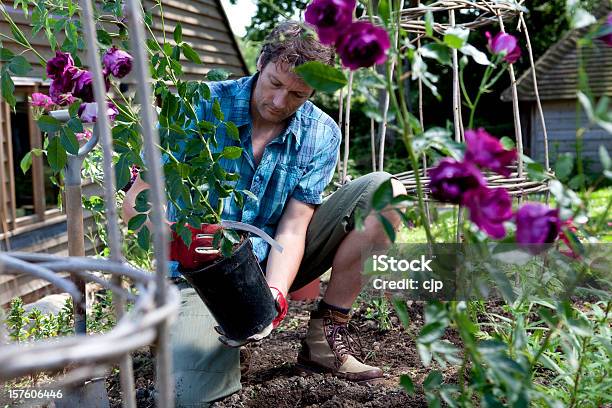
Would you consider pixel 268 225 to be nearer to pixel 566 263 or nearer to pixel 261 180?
pixel 261 180

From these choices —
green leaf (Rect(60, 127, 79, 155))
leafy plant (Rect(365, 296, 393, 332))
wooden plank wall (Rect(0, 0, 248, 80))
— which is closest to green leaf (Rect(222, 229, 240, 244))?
green leaf (Rect(60, 127, 79, 155))

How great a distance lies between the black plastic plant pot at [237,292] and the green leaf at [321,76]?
2.36 feet

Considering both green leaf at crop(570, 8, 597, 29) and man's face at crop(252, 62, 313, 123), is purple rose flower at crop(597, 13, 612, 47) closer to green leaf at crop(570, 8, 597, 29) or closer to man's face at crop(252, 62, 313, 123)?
green leaf at crop(570, 8, 597, 29)

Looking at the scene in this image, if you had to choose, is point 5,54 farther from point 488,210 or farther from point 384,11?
point 488,210

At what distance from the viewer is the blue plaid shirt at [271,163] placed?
2223mm

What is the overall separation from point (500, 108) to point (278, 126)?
442 inches

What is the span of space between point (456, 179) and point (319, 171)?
1.40 meters

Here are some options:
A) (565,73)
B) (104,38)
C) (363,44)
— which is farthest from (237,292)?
(565,73)

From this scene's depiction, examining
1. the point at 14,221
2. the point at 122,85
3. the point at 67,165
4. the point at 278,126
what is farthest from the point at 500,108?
the point at 67,165

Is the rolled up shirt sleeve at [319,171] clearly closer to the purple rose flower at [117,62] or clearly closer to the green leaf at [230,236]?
the green leaf at [230,236]

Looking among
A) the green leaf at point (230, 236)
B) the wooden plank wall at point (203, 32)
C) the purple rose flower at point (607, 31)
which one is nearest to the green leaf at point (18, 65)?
the green leaf at point (230, 236)

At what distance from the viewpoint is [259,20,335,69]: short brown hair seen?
203cm

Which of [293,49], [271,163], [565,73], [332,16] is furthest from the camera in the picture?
[565,73]

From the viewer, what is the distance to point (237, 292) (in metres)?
1.73
